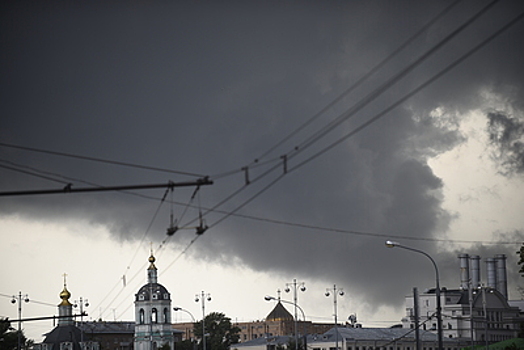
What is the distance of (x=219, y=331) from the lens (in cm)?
16275

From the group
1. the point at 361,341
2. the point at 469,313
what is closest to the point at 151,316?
the point at 361,341

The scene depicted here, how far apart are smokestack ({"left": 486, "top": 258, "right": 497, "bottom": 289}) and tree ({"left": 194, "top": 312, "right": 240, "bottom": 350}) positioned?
4562cm

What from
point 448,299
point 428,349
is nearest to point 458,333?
point 448,299

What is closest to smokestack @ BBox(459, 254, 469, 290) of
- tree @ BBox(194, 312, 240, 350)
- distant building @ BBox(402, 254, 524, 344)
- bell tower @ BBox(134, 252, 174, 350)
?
distant building @ BBox(402, 254, 524, 344)

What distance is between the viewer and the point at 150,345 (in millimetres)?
151125

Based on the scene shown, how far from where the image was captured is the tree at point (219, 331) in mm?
160875

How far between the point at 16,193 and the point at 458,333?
424 ft

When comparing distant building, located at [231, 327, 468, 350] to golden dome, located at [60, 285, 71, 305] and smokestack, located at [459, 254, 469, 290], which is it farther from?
golden dome, located at [60, 285, 71, 305]

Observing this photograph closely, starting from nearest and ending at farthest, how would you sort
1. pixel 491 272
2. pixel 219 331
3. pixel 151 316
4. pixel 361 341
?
pixel 361 341
pixel 151 316
pixel 219 331
pixel 491 272

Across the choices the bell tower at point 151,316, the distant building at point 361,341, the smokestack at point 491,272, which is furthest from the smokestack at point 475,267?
the bell tower at point 151,316

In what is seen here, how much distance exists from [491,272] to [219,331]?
162 feet

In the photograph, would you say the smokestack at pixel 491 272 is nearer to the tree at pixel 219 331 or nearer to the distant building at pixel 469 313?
the distant building at pixel 469 313

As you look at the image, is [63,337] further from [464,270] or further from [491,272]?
[491,272]

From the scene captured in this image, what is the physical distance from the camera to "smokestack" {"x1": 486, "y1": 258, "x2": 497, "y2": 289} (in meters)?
170
